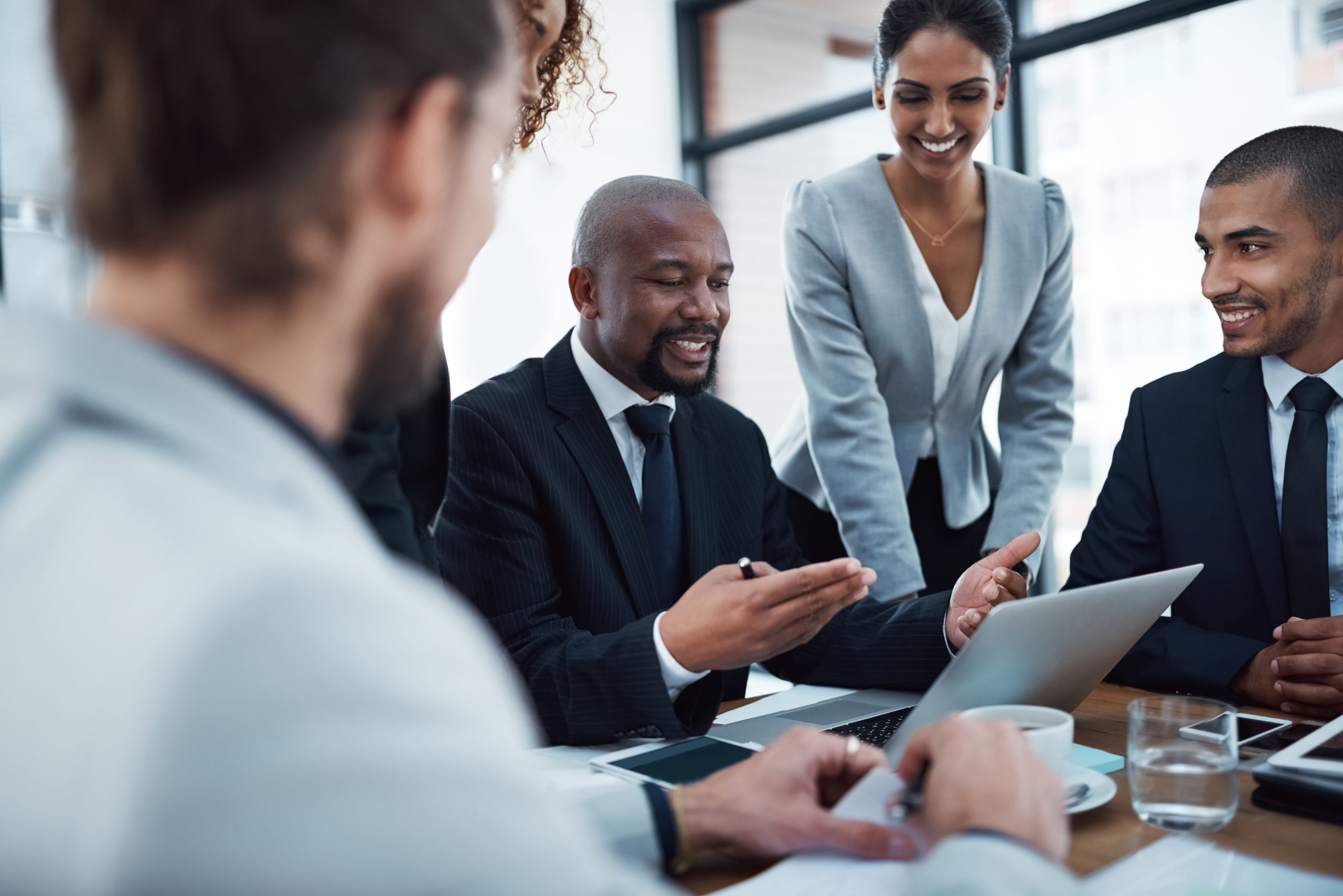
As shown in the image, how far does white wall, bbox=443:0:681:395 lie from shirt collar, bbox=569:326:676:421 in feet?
9.36

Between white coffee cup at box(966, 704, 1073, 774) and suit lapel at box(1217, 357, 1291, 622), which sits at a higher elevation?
suit lapel at box(1217, 357, 1291, 622)

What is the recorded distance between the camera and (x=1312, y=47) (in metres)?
3.37

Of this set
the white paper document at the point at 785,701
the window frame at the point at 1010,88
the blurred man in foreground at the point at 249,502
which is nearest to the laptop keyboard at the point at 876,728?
the white paper document at the point at 785,701

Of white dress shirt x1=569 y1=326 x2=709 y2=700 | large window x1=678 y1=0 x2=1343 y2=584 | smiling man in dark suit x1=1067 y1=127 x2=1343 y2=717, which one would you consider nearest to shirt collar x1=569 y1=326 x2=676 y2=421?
white dress shirt x1=569 y1=326 x2=709 y2=700

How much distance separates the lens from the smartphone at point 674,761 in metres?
1.15

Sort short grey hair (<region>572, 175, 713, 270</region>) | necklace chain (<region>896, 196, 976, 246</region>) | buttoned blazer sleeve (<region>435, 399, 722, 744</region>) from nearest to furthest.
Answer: buttoned blazer sleeve (<region>435, 399, 722, 744</region>) < short grey hair (<region>572, 175, 713, 270</region>) < necklace chain (<region>896, 196, 976, 246</region>)

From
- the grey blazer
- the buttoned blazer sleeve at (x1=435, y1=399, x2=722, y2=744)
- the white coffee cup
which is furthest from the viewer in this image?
the grey blazer

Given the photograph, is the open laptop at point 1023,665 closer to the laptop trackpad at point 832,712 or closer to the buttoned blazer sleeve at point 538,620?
the laptop trackpad at point 832,712

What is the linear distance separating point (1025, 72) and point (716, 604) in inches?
138

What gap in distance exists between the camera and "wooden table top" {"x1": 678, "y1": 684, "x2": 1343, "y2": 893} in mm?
908

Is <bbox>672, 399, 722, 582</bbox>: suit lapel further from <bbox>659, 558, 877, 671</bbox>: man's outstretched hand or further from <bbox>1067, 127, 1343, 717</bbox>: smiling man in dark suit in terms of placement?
<bbox>1067, 127, 1343, 717</bbox>: smiling man in dark suit

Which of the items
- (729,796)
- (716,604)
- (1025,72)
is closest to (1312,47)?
(1025,72)

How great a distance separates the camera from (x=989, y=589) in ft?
5.01

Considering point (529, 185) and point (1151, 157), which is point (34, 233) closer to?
point (529, 185)
